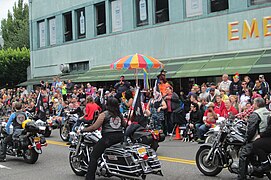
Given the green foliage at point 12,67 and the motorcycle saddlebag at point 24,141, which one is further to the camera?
the green foliage at point 12,67

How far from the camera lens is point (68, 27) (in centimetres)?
3203

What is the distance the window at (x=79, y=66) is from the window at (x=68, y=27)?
2.06 m

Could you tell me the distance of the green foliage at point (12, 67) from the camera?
140 feet

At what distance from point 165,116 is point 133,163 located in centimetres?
786

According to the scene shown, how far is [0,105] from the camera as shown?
25.2 metres

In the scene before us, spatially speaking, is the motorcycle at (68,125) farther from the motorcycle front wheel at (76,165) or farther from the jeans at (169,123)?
the motorcycle front wheel at (76,165)

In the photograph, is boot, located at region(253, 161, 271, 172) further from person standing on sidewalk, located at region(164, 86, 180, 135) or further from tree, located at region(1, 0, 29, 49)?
tree, located at region(1, 0, 29, 49)

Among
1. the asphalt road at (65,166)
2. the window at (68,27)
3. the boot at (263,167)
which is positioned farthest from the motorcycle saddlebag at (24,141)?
the window at (68,27)

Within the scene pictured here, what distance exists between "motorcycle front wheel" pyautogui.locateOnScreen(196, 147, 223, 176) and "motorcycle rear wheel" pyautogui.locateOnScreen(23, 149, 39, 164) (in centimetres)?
439

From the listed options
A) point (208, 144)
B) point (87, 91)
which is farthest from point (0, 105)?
point (208, 144)

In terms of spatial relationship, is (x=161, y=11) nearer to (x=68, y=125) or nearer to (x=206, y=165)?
(x=68, y=125)

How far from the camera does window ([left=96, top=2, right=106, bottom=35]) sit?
28559 millimetres

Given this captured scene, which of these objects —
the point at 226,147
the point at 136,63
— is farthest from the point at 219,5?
the point at 226,147

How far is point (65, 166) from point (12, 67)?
34.7 metres
